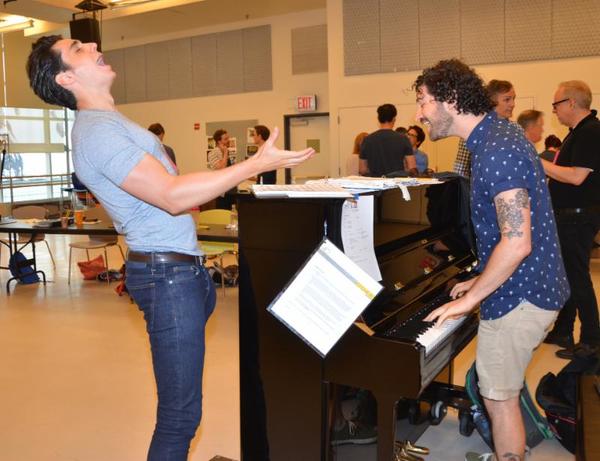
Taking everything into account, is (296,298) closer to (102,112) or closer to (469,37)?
(102,112)

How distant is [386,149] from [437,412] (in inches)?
110

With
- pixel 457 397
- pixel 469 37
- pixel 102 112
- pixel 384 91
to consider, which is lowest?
pixel 457 397

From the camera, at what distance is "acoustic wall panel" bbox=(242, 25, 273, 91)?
1058 centimetres

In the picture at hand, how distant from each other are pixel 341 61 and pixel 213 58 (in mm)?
3234

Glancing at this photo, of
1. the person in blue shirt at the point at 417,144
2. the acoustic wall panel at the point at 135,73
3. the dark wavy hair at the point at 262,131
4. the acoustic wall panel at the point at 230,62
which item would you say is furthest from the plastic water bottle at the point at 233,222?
the acoustic wall panel at the point at 135,73

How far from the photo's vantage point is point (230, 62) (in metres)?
11.0

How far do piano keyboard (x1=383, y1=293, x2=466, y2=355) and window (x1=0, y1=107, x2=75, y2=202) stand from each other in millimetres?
11431

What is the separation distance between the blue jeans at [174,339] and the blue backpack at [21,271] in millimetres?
5168

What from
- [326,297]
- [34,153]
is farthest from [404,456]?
[34,153]

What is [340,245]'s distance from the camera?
1993 mm

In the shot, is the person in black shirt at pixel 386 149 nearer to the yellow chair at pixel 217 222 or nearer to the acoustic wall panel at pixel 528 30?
the yellow chair at pixel 217 222

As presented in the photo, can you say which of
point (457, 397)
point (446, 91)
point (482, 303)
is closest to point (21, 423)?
point (457, 397)

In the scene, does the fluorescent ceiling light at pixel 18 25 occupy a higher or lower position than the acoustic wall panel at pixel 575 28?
higher

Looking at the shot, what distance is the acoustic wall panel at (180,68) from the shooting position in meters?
11.6
